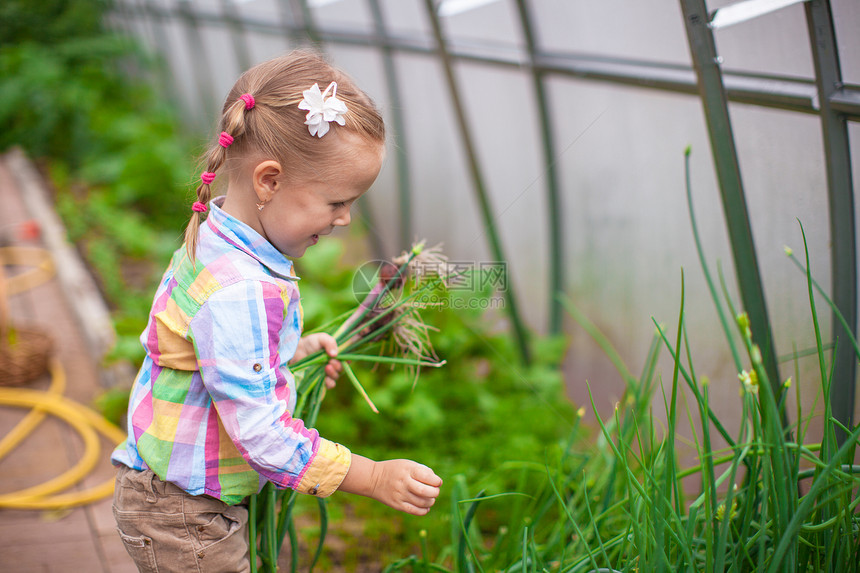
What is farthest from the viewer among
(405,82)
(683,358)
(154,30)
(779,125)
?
(154,30)

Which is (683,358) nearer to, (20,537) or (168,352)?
(168,352)

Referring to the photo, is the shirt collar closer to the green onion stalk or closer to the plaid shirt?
the plaid shirt

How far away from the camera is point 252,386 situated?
103 centimetres

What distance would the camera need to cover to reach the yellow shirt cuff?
→ 1066 mm

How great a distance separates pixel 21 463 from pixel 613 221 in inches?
105

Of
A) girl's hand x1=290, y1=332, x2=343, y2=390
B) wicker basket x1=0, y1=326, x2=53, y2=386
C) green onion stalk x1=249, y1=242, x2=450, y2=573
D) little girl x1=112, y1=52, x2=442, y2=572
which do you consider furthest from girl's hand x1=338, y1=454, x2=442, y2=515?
wicker basket x1=0, y1=326, x2=53, y2=386

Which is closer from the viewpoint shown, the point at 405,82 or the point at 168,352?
the point at 168,352

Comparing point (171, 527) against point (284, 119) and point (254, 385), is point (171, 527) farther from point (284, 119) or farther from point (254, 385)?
point (284, 119)

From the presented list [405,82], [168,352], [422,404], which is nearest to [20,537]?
[422,404]

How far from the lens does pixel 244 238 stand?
3.61 feet

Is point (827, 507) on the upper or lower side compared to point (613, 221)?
lower

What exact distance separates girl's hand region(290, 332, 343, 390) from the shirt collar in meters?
0.24

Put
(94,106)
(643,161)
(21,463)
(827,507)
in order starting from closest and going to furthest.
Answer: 1. (827,507)
2. (643,161)
3. (21,463)
4. (94,106)

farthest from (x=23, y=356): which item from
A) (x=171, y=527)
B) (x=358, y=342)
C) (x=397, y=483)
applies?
(x=397, y=483)
